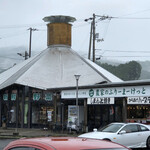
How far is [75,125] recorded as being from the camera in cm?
2788

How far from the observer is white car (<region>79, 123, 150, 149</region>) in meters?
16.2

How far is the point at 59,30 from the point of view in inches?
1719

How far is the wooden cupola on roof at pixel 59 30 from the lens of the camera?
4341cm

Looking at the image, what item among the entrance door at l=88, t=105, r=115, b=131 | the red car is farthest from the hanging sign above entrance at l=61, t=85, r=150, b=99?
the red car

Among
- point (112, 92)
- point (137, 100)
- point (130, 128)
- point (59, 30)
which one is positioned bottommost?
point (130, 128)

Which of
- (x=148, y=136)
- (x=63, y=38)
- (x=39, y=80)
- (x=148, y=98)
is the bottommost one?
(x=148, y=136)

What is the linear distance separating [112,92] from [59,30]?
2035 cm

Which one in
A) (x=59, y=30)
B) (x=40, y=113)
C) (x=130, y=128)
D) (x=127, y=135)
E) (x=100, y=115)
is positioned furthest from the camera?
(x=59, y=30)

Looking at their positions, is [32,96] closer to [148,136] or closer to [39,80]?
[39,80]

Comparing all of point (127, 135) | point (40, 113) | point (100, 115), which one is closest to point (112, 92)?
point (100, 115)

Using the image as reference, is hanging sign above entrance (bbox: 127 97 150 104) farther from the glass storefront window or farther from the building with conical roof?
the building with conical roof

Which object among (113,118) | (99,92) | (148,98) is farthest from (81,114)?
(148,98)

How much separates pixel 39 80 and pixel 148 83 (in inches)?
634

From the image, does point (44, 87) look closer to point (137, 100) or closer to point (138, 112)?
point (138, 112)
